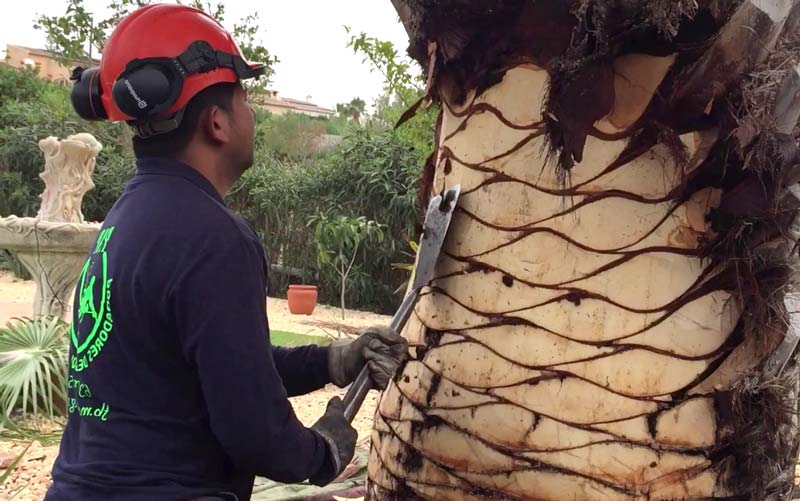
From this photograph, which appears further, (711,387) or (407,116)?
(407,116)

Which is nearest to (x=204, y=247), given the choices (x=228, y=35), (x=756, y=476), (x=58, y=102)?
(x=228, y=35)

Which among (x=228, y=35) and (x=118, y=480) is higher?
(x=228, y=35)

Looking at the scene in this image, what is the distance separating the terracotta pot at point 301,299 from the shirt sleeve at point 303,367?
8797 mm

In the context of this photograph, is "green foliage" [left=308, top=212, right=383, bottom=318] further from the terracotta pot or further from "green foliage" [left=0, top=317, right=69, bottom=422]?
"green foliage" [left=0, top=317, right=69, bottom=422]

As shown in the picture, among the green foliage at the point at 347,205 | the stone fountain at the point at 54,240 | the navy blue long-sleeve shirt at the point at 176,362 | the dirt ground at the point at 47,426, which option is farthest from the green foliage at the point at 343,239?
the navy blue long-sleeve shirt at the point at 176,362

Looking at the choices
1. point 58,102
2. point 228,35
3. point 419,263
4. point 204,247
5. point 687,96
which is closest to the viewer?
point 204,247

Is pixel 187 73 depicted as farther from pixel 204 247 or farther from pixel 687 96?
pixel 687 96

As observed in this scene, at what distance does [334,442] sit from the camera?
161 cm

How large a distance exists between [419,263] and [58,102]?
17326 millimetres

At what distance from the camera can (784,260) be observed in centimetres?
161

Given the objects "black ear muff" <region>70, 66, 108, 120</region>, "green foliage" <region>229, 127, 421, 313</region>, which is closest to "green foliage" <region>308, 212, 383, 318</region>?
"green foliage" <region>229, 127, 421, 313</region>

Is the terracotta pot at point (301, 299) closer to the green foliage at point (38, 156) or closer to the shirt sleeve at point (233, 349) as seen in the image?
the green foliage at point (38, 156)

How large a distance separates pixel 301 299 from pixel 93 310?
9.18 m

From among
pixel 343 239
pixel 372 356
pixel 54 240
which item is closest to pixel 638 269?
pixel 372 356
